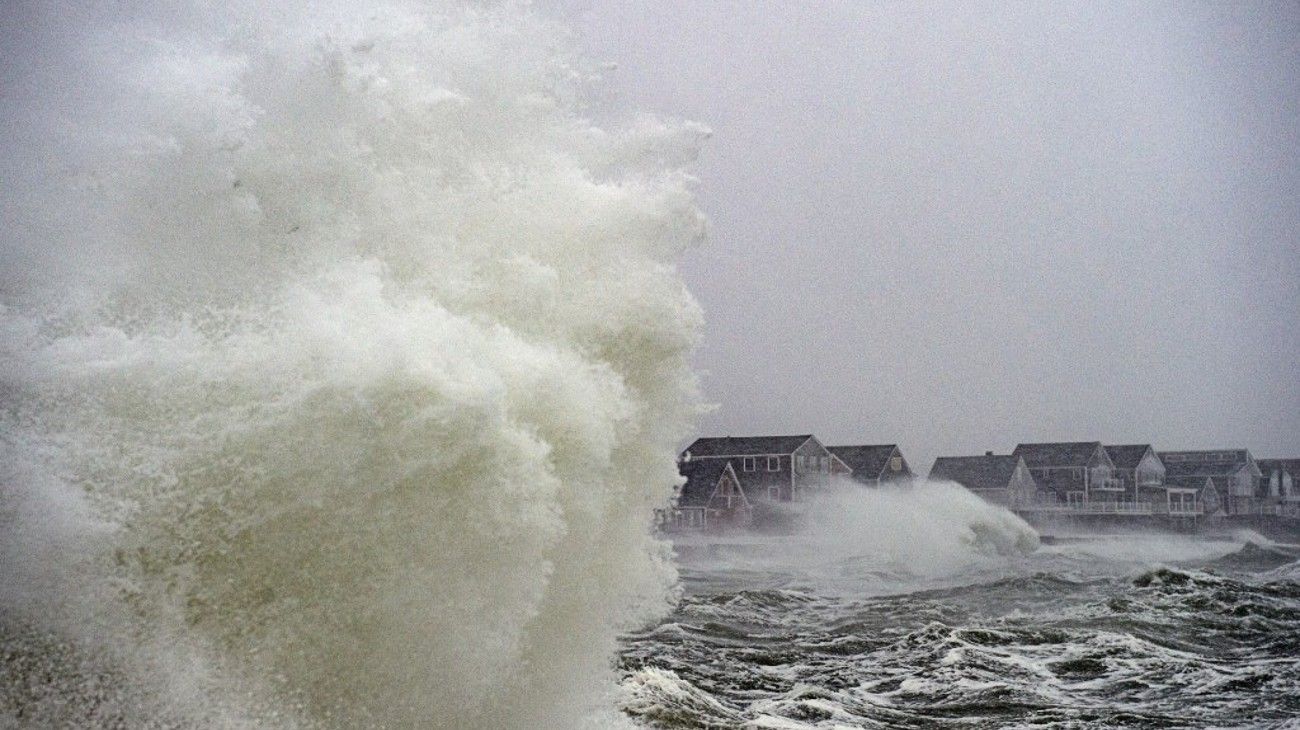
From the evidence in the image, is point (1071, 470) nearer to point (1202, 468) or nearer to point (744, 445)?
point (1202, 468)

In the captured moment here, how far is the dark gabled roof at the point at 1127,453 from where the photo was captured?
51.8m

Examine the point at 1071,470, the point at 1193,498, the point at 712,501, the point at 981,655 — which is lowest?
the point at 981,655

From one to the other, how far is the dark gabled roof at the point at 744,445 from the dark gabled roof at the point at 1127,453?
1592cm

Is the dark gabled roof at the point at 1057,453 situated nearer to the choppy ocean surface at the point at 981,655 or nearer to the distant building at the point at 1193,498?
the distant building at the point at 1193,498

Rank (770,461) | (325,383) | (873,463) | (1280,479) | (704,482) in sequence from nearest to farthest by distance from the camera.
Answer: (325,383) < (704,482) < (770,461) < (873,463) < (1280,479)

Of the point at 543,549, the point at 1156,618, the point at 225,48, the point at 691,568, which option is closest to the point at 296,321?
the point at 543,549

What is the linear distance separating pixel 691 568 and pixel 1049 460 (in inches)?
907

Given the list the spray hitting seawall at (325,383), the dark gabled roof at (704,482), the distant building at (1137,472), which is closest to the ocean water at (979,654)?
the spray hitting seawall at (325,383)

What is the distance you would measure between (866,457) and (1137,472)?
13.0m

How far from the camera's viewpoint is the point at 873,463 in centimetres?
4822

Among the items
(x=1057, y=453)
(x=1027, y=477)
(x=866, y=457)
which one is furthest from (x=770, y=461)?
(x=1057, y=453)

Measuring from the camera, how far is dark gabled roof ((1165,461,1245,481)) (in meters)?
53.0

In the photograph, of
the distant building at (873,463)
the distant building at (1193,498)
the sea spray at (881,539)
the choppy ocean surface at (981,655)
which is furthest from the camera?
the distant building at (1193,498)

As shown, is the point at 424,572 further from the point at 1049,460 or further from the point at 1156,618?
the point at 1049,460
